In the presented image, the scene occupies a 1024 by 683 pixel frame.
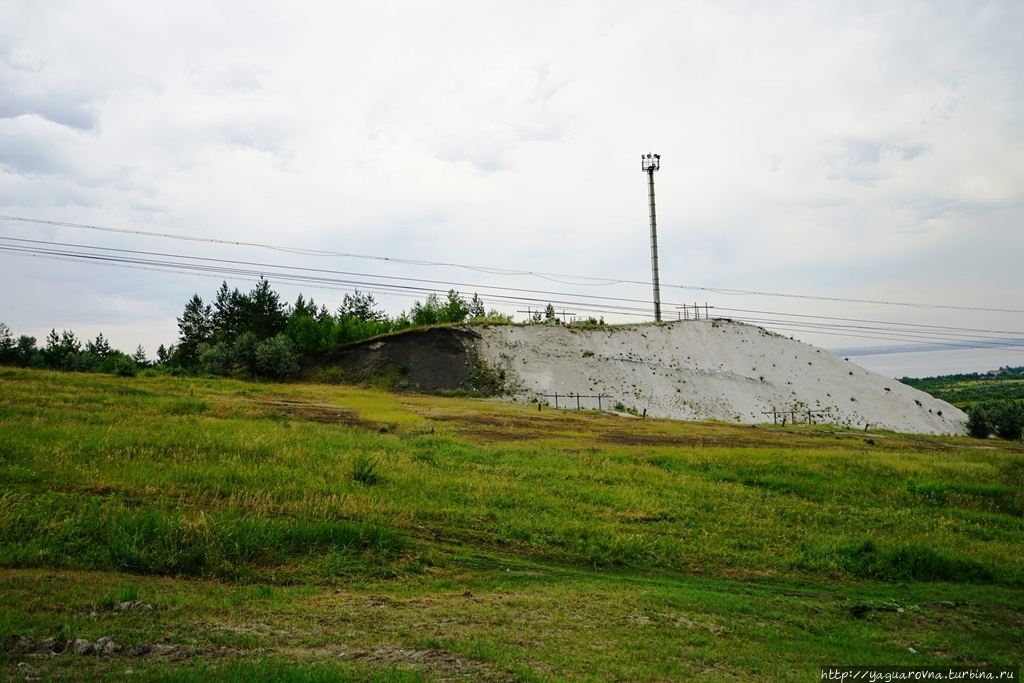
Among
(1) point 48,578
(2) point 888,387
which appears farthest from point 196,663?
(2) point 888,387

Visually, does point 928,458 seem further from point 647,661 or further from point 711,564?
point 647,661

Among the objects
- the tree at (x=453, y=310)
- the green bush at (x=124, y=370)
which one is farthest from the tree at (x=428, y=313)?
the green bush at (x=124, y=370)

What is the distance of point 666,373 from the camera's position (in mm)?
64562

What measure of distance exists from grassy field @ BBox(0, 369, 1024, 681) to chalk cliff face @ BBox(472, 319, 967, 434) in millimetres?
34985

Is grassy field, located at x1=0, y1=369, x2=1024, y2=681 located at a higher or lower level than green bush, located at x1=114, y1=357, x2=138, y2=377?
lower

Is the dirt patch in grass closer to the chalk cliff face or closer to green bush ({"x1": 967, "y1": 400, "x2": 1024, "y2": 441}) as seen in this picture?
the chalk cliff face

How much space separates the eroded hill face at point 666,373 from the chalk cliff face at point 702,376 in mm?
106

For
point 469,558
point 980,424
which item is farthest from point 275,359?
point 980,424

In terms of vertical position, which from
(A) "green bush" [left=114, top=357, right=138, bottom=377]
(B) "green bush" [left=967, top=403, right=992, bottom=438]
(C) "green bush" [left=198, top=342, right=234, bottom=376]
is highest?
(C) "green bush" [left=198, top=342, right=234, bottom=376]

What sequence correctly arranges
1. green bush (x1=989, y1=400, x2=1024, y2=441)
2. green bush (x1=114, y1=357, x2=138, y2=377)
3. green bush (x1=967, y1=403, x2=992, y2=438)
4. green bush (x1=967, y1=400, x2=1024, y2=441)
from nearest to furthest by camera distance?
green bush (x1=989, y1=400, x2=1024, y2=441)
green bush (x1=967, y1=400, x2=1024, y2=441)
green bush (x1=967, y1=403, x2=992, y2=438)
green bush (x1=114, y1=357, x2=138, y2=377)

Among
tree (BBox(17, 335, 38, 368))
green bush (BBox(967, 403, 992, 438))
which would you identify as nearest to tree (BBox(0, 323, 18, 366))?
tree (BBox(17, 335, 38, 368))

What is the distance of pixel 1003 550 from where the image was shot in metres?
15.1

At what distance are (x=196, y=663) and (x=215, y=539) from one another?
446 cm

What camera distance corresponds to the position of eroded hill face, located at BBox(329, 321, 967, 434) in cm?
5975
